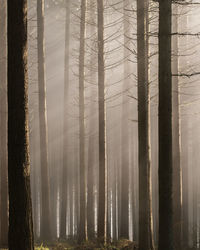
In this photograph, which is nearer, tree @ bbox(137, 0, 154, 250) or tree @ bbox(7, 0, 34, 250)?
tree @ bbox(7, 0, 34, 250)

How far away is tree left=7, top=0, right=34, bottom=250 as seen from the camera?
6727 mm

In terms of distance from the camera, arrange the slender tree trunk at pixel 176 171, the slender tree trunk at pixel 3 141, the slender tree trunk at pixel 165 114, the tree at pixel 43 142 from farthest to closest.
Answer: the tree at pixel 43 142 < the slender tree trunk at pixel 176 171 < the slender tree trunk at pixel 3 141 < the slender tree trunk at pixel 165 114

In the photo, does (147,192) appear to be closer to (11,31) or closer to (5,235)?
(5,235)

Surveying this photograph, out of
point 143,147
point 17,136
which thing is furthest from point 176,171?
point 17,136

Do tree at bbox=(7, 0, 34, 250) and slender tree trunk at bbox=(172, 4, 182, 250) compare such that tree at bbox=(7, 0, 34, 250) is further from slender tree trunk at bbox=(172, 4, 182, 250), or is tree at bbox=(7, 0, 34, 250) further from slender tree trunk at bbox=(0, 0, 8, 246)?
slender tree trunk at bbox=(172, 4, 182, 250)

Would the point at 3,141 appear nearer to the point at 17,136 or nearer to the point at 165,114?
the point at 17,136

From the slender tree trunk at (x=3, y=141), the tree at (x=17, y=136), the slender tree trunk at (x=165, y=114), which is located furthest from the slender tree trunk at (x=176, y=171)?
the tree at (x=17, y=136)

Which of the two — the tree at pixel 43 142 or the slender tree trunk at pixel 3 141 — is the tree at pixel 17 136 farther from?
the tree at pixel 43 142

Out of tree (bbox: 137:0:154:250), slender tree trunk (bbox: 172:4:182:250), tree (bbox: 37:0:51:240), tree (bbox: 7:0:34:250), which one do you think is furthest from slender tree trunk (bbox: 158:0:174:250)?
tree (bbox: 37:0:51:240)

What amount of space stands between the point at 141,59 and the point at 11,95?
16.0ft

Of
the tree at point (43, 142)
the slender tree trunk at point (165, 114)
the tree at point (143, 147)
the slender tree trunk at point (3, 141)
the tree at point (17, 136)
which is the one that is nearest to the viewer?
the tree at point (17, 136)

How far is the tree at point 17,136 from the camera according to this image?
6.73 metres

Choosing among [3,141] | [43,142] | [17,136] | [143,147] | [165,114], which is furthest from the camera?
[43,142]

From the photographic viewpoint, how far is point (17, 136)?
22.1ft
